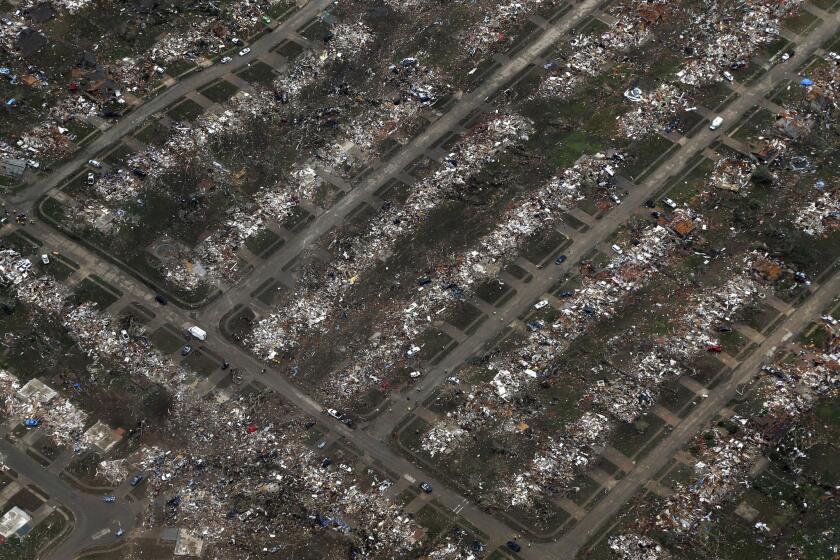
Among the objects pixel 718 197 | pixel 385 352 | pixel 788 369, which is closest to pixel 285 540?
pixel 385 352

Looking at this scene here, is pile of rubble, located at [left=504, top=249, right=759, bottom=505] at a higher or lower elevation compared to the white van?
lower

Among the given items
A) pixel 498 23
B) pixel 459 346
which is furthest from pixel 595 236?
pixel 498 23

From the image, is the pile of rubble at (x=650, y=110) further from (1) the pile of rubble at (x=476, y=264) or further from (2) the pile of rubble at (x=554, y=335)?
(2) the pile of rubble at (x=554, y=335)

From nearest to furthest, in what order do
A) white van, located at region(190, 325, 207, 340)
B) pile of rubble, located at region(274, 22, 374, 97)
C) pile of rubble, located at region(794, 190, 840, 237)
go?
1. white van, located at region(190, 325, 207, 340)
2. pile of rubble, located at region(794, 190, 840, 237)
3. pile of rubble, located at region(274, 22, 374, 97)

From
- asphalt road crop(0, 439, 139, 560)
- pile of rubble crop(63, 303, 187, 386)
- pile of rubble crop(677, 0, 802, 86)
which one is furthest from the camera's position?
pile of rubble crop(677, 0, 802, 86)

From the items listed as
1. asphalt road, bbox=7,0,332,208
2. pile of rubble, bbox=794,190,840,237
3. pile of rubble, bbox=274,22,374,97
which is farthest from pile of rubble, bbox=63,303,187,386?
pile of rubble, bbox=794,190,840,237

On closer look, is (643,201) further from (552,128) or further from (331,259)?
(331,259)

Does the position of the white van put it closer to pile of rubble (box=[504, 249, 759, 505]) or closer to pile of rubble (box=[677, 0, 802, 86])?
pile of rubble (box=[504, 249, 759, 505])
